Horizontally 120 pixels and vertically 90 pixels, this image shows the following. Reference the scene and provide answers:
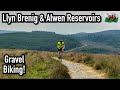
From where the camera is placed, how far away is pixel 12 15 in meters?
21.0

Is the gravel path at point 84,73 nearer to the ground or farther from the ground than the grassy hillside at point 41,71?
nearer to the ground

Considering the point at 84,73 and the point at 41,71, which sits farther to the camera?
the point at 41,71

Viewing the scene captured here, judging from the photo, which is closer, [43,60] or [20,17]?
[20,17]

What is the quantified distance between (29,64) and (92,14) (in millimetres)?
7556

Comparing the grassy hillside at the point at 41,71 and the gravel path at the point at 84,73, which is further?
the gravel path at the point at 84,73

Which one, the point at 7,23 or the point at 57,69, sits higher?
the point at 7,23

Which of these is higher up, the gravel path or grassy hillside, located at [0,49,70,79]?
grassy hillside, located at [0,49,70,79]

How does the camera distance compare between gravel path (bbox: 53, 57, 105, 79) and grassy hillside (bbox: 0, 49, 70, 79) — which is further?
gravel path (bbox: 53, 57, 105, 79)
